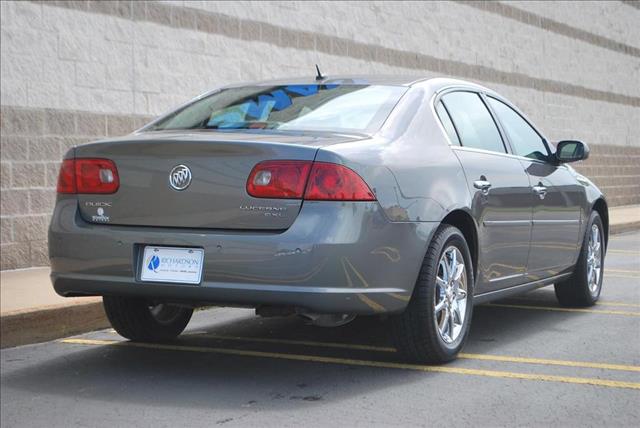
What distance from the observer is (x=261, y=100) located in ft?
20.3

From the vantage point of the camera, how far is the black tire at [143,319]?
6352 millimetres

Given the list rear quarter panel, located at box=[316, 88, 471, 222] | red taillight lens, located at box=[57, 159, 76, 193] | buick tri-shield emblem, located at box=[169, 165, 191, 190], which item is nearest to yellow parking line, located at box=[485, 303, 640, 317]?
rear quarter panel, located at box=[316, 88, 471, 222]

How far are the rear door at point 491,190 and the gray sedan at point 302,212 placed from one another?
0.02m

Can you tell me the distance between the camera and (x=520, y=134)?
737cm

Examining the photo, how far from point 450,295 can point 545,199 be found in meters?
1.59

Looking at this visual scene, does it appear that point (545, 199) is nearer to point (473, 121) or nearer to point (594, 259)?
point (473, 121)

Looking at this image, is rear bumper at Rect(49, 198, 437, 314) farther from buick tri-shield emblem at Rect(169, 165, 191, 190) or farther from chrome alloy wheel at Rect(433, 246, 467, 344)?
chrome alloy wheel at Rect(433, 246, 467, 344)

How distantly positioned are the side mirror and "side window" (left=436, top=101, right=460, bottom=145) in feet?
4.67

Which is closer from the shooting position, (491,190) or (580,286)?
(491,190)

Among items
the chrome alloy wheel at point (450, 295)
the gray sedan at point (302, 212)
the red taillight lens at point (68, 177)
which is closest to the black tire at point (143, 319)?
the gray sedan at point (302, 212)

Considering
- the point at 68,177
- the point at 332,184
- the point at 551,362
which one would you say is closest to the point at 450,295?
the point at 551,362

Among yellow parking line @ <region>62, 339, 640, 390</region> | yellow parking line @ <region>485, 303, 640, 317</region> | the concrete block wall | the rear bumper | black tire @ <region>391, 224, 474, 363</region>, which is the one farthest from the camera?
the concrete block wall

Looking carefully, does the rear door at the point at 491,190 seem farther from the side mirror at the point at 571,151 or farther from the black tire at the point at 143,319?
the black tire at the point at 143,319

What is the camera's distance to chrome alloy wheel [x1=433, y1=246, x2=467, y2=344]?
5.81 metres
